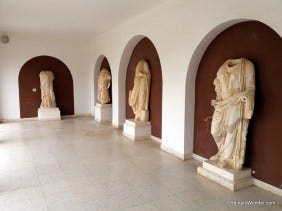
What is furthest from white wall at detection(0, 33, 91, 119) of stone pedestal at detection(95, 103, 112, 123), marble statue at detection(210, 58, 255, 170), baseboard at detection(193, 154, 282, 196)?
baseboard at detection(193, 154, 282, 196)

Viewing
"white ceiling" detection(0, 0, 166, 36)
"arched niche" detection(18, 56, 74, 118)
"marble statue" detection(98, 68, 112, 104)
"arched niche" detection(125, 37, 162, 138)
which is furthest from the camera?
"arched niche" detection(18, 56, 74, 118)

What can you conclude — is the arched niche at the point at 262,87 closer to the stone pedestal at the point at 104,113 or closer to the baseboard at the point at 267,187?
the baseboard at the point at 267,187

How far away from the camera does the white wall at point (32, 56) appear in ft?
24.8

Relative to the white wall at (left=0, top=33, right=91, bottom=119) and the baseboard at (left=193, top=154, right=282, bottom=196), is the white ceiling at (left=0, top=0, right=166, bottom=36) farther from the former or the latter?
the baseboard at (left=193, top=154, right=282, bottom=196)

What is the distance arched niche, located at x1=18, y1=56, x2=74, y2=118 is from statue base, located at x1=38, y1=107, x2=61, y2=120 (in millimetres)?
391

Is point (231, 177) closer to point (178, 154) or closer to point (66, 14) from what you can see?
point (178, 154)

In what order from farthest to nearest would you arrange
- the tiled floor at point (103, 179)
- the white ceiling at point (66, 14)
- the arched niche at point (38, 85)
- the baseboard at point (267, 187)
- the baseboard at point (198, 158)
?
1. the arched niche at point (38, 85)
2. the white ceiling at point (66, 14)
3. the baseboard at point (198, 158)
4. the baseboard at point (267, 187)
5. the tiled floor at point (103, 179)

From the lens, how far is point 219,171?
3234 mm

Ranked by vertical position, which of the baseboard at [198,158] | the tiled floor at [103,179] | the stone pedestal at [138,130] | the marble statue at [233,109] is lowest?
the tiled floor at [103,179]

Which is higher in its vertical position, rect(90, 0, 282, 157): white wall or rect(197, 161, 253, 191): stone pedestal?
rect(90, 0, 282, 157): white wall

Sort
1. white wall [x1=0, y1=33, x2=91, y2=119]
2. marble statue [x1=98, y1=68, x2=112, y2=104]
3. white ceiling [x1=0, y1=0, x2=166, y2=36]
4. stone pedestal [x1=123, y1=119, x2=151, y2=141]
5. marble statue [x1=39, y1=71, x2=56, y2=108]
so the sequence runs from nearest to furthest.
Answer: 1. white ceiling [x1=0, y1=0, x2=166, y2=36]
2. stone pedestal [x1=123, y1=119, x2=151, y2=141]
3. marble statue [x1=98, y1=68, x2=112, y2=104]
4. white wall [x1=0, y1=33, x2=91, y2=119]
5. marble statue [x1=39, y1=71, x2=56, y2=108]

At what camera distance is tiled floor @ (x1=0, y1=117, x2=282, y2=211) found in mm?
2770

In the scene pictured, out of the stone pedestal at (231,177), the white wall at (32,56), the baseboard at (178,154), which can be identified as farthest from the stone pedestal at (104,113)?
the stone pedestal at (231,177)

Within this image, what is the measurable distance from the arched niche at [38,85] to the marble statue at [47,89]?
31 cm
